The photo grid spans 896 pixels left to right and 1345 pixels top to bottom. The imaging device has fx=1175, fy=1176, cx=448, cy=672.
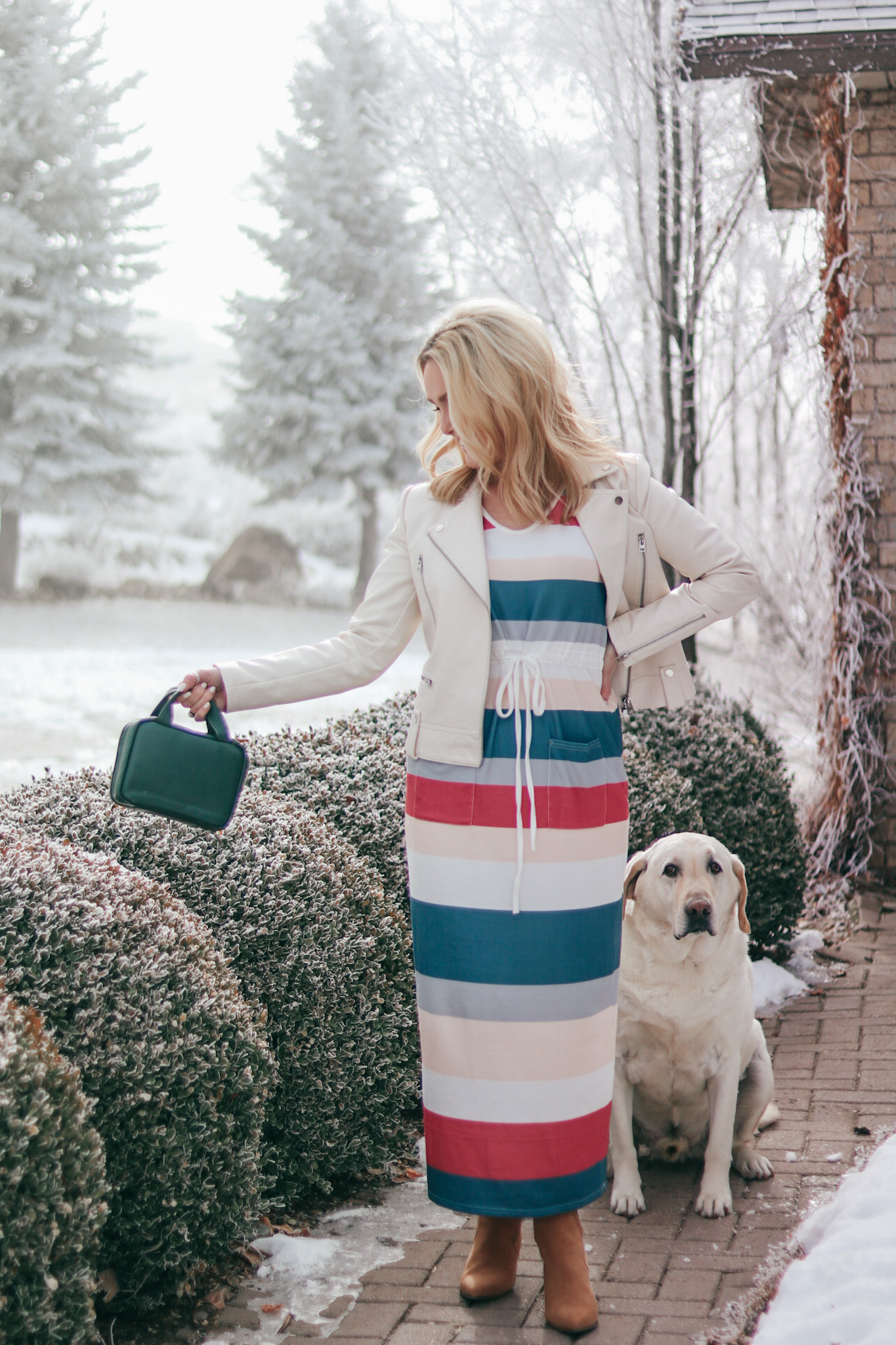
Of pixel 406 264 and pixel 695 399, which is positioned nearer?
pixel 695 399

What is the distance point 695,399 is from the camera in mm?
6559

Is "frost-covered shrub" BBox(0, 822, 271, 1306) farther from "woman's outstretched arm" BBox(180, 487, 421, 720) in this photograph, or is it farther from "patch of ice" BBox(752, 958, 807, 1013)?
"patch of ice" BBox(752, 958, 807, 1013)

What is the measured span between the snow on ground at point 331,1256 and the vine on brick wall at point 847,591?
3.50 metres

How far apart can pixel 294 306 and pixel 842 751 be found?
18.1 meters

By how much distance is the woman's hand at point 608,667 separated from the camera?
2443mm

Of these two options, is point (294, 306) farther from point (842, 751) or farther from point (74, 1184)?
point (74, 1184)

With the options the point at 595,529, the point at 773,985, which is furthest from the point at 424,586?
the point at 773,985

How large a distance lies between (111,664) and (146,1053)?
19.0m

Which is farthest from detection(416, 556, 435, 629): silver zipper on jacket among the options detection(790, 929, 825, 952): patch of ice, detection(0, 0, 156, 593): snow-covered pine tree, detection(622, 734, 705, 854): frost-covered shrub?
detection(0, 0, 156, 593): snow-covered pine tree

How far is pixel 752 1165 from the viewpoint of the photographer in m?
3.03

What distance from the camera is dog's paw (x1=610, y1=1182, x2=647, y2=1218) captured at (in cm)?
287

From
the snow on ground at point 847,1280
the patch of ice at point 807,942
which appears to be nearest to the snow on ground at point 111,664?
the patch of ice at point 807,942

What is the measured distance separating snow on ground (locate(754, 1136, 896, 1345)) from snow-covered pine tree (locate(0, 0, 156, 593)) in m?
19.2

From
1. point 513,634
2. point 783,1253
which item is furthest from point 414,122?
point 783,1253
